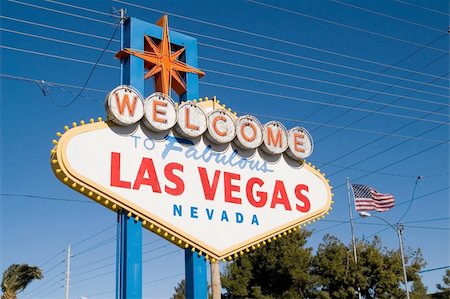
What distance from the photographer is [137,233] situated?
11.8 meters

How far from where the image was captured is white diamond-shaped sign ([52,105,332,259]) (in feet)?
38.2

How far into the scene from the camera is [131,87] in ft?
40.7

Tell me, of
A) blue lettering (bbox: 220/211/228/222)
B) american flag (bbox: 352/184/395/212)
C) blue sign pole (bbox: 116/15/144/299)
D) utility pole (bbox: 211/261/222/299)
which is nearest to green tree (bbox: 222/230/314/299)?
american flag (bbox: 352/184/395/212)

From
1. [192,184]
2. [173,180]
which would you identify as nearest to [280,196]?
[192,184]

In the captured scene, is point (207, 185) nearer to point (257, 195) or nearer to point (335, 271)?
point (257, 195)

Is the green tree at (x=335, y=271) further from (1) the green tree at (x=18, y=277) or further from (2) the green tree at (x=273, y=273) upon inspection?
(1) the green tree at (x=18, y=277)

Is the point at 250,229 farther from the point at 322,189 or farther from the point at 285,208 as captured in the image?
the point at 322,189

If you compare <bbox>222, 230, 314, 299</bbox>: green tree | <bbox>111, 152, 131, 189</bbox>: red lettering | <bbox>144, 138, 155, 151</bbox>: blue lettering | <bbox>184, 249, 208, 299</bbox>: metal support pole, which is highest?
<bbox>222, 230, 314, 299</bbox>: green tree

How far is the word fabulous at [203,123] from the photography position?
12180mm

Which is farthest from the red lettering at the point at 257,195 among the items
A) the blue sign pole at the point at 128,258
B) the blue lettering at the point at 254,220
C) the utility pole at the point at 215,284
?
the utility pole at the point at 215,284

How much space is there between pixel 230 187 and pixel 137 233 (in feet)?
9.07

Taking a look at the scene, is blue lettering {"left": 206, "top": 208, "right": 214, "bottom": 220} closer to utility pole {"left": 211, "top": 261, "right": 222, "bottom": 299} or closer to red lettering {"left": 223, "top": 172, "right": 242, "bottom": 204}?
red lettering {"left": 223, "top": 172, "right": 242, "bottom": 204}

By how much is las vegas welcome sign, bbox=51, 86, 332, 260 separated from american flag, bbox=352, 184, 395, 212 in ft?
55.0

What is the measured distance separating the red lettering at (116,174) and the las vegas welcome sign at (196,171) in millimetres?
22
